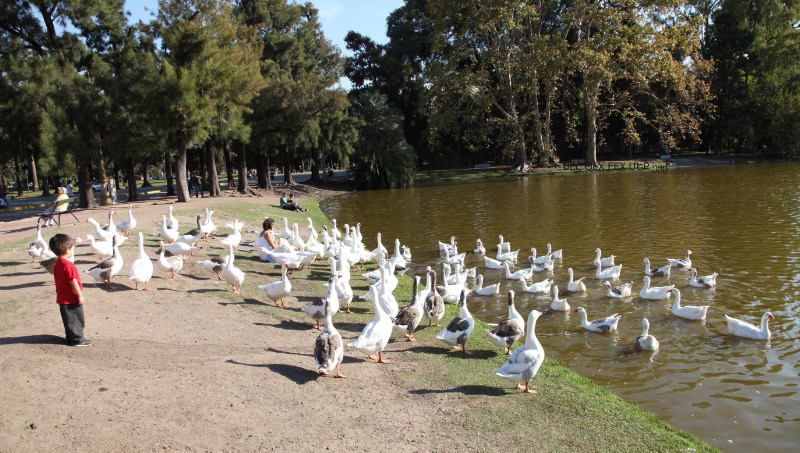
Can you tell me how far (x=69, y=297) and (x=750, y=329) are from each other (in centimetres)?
1114

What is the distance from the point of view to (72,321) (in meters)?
7.25

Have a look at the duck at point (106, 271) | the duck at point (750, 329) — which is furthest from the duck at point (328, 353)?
the duck at point (750, 329)

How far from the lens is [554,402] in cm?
676

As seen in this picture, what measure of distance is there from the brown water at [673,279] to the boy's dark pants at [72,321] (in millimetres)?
7541

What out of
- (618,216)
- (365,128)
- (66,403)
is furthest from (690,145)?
(66,403)

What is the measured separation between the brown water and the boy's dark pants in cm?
754

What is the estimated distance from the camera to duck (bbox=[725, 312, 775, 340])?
29.6ft

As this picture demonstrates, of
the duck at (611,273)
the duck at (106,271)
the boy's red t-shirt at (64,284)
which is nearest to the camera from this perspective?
the boy's red t-shirt at (64,284)

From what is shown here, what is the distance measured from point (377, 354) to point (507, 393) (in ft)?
7.30

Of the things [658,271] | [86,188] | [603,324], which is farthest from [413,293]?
[86,188]

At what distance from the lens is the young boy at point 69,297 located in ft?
23.6

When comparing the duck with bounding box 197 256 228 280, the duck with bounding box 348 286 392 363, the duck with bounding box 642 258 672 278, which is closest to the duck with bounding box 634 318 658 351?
the duck with bounding box 348 286 392 363

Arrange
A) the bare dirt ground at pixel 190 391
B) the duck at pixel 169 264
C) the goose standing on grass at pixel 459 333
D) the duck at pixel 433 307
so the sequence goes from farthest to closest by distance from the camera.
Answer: the duck at pixel 169 264 < the duck at pixel 433 307 < the goose standing on grass at pixel 459 333 < the bare dirt ground at pixel 190 391

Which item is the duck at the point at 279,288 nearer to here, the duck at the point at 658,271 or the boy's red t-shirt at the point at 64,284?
the boy's red t-shirt at the point at 64,284
